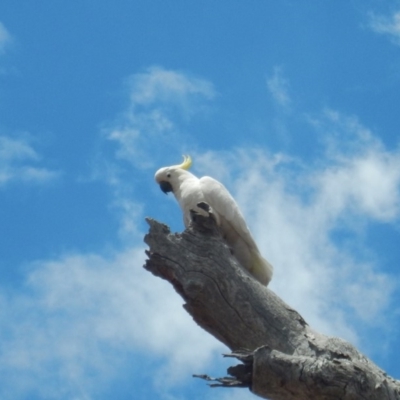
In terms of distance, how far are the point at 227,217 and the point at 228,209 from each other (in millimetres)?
72

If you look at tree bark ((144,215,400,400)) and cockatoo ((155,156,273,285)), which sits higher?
cockatoo ((155,156,273,285))

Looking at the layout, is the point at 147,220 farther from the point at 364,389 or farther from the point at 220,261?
the point at 364,389

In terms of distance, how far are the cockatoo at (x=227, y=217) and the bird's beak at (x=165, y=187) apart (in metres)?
0.27

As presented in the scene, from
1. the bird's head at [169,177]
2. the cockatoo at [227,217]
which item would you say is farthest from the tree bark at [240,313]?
the bird's head at [169,177]

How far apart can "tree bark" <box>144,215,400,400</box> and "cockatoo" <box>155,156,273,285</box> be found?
137cm

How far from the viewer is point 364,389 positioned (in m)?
4.72

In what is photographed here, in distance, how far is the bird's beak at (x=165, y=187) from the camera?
26.1 ft

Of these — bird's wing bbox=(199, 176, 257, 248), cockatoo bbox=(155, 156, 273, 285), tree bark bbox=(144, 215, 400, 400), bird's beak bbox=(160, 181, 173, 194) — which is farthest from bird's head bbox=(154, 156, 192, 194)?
tree bark bbox=(144, 215, 400, 400)

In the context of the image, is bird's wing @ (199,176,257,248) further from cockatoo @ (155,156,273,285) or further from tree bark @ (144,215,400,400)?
tree bark @ (144,215,400,400)

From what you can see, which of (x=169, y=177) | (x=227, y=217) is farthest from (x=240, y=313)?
(x=169, y=177)

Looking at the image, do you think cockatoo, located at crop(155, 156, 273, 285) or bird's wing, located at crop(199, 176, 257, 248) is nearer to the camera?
cockatoo, located at crop(155, 156, 273, 285)

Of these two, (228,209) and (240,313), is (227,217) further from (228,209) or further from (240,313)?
(240,313)

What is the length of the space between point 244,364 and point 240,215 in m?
2.58

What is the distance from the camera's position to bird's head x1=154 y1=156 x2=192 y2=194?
788 centimetres
